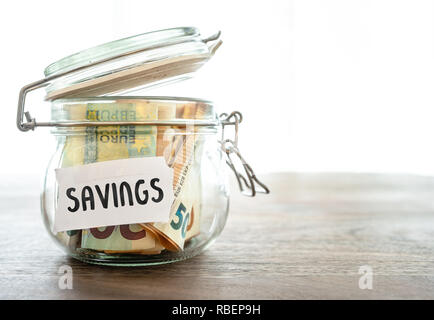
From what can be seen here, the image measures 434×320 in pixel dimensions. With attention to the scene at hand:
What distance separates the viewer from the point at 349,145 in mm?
3316

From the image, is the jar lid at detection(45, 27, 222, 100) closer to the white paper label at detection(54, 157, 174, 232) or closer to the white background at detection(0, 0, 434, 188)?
the white paper label at detection(54, 157, 174, 232)

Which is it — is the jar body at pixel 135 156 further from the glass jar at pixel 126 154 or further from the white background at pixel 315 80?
the white background at pixel 315 80

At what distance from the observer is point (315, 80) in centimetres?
329

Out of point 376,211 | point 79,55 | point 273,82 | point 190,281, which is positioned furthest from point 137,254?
point 273,82

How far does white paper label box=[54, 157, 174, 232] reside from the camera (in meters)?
0.42

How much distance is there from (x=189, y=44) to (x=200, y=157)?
13 cm

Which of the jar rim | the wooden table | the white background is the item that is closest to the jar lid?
the jar rim

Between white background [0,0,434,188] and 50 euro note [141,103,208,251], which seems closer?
50 euro note [141,103,208,251]

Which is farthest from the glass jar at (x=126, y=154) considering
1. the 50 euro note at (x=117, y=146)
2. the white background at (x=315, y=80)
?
the white background at (x=315, y=80)

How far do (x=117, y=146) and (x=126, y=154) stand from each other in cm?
1

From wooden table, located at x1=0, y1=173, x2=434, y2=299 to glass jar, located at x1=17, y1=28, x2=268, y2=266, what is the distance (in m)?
0.03

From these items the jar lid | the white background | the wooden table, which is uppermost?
the white background

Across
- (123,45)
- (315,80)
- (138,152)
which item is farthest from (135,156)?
(315,80)

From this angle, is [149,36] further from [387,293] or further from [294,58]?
[294,58]
